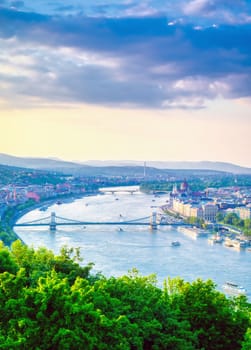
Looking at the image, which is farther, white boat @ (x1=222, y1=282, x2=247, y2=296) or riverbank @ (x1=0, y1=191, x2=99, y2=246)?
riverbank @ (x1=0, y1=191, x2=99, y2=246)

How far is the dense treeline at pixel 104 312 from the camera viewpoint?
2303mm

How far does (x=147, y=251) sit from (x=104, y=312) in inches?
352

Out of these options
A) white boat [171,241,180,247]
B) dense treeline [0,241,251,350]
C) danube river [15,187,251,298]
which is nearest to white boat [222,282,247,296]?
danube river [15,187,251,298]

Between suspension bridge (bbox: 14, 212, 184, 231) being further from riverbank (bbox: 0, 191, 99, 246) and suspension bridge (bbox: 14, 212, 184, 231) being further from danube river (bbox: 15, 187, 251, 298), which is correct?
riverbank (bbox: 0, 191, 99, 246)

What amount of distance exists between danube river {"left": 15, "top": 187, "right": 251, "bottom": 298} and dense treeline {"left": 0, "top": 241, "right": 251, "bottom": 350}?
4.76m

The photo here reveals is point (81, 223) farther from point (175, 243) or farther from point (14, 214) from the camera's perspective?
point (175, 243)

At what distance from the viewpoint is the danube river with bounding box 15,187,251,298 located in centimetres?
939

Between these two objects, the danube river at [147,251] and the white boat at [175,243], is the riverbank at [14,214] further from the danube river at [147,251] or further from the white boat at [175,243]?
the white boat at [175,243]

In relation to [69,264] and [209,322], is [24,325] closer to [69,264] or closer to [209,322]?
[209,322]

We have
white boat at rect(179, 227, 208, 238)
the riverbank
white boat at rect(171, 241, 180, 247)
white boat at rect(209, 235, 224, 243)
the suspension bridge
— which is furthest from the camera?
the suspension bridge

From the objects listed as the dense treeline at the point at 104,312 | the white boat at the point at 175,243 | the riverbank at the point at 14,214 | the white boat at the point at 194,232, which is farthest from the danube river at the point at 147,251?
the dense treeline at the point at 104,312

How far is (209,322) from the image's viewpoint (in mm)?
3330

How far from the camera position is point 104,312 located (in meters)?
2.75

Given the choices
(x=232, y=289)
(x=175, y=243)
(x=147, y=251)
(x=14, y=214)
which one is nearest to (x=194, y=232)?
(x=175, y=243)
